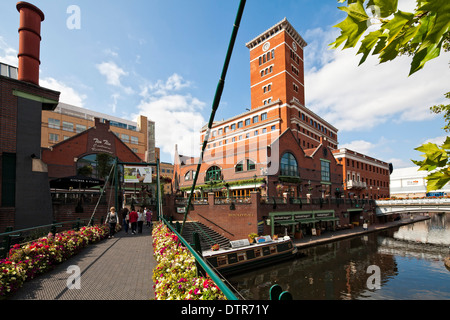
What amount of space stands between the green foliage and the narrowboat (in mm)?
16433

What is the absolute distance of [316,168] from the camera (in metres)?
39.1

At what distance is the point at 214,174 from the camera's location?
38906 millimetres

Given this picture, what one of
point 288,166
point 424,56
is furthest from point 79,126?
point 424,56

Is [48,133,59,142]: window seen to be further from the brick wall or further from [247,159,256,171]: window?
[247,159,256,171]: window

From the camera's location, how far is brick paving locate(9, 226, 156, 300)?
216 inches

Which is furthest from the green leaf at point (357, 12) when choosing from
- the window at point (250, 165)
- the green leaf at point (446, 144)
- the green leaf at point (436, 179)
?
the window at point (250, 165)

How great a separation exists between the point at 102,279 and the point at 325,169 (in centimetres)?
4067

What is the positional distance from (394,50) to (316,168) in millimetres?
40114

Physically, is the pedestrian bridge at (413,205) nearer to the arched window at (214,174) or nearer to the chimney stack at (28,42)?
the arched window at (214,174)

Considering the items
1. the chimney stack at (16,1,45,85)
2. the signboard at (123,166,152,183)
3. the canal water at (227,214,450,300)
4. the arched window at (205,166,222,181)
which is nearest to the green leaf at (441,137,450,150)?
the canal water at (227,214,450,300)

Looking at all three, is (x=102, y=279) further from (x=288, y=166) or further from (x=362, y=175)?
(x=362, y=175)

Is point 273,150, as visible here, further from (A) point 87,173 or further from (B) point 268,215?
(A) point 87,173

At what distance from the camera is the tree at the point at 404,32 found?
138cm

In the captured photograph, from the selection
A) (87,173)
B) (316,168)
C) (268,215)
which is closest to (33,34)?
(87,173)
